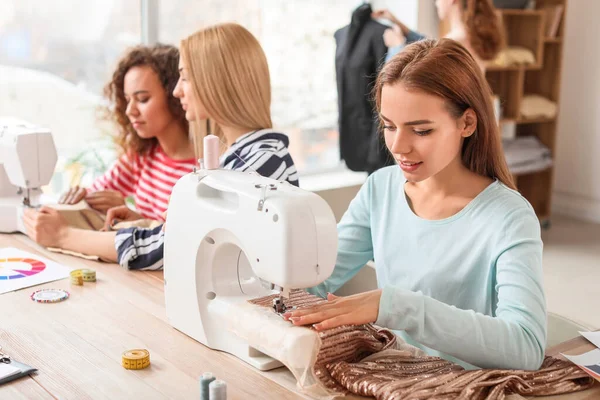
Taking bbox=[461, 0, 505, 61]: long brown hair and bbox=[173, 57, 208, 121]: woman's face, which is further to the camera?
bbox=[461, 0, 505, 61]: long brown hair

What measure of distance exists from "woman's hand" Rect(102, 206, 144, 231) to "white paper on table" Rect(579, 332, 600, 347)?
1.42 meters

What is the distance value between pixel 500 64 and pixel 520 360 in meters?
3.51

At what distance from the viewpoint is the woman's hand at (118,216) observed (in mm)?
2354

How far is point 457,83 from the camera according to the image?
5.00ft

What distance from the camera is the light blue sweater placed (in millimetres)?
1342

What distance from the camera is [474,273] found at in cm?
158

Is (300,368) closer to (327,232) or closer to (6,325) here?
(327,232)

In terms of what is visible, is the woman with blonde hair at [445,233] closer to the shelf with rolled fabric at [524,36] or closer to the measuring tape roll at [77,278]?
the measuring tape roll at [77,278]

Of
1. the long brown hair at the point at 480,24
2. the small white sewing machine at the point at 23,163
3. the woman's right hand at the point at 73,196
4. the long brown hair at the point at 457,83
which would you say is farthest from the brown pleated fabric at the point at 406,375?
the long brown hair at the point at 480,24

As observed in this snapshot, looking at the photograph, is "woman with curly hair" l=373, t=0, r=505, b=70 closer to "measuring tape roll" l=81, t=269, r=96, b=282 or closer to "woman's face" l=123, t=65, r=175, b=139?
"woman's face" l=123, t=65, r=175, b=139

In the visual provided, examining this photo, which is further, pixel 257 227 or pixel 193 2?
pixel 193 2

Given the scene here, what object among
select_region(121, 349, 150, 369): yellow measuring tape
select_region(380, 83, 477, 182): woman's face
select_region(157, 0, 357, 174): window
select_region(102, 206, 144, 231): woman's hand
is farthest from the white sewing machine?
select_region(157, 0, 357, 174): window

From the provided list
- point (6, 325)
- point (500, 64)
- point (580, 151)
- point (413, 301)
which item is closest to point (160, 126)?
point (6, 325)

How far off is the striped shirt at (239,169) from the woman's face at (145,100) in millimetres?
437
